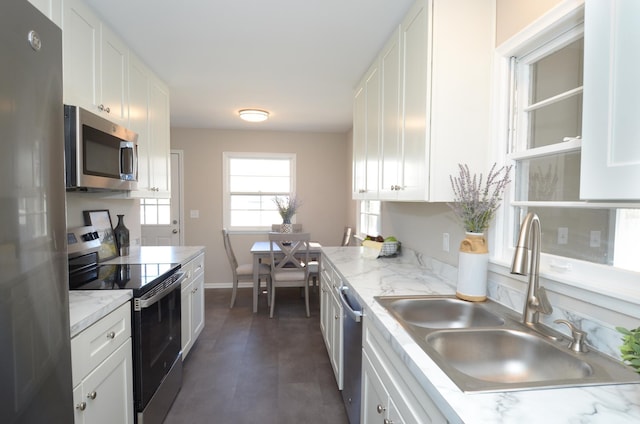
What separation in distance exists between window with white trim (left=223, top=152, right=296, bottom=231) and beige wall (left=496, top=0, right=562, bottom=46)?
3719mm

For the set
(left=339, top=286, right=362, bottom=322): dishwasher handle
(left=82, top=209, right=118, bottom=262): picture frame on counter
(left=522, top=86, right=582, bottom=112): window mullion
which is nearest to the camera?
(left=522, top=86, right=582, bottom=112): window mullion

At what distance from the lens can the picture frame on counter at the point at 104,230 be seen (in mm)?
2229

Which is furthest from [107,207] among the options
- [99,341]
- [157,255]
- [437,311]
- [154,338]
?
[437,311]

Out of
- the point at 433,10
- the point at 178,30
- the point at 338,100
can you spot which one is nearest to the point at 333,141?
the point at 338,100

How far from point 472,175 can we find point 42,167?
166 centimetres

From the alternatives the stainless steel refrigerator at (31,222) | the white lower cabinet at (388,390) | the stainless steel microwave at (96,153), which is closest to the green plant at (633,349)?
the white lower cabinet at (388,390)

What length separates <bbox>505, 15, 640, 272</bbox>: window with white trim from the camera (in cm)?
106

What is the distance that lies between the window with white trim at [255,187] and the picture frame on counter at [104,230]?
2.41 metres

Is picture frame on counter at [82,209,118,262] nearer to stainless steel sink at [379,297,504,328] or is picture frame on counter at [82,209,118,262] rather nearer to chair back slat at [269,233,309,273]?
chair back slat at [269,233,309,273]

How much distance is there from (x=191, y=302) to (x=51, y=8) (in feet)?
6.78

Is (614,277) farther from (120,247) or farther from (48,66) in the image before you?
(120,247)

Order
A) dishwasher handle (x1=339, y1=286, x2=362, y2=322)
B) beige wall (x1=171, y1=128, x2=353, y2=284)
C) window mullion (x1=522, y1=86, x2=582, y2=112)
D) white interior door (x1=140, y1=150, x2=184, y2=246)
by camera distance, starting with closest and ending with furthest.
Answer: window mullion (x1=522, y1=86, x2=582, y2=112) < dishwasher handle (x1=339, y1=286, x2=362, y2=322) < white interior door (x1=140, y1=150, x2=184, y2=246) < beige wall (x1=171, y1=128, x2=353, y2=284)

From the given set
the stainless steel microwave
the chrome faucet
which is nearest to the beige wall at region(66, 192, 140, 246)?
the stainless steel microwave

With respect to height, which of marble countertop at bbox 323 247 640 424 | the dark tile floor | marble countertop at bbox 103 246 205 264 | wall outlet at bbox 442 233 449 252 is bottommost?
the dark tile floor
